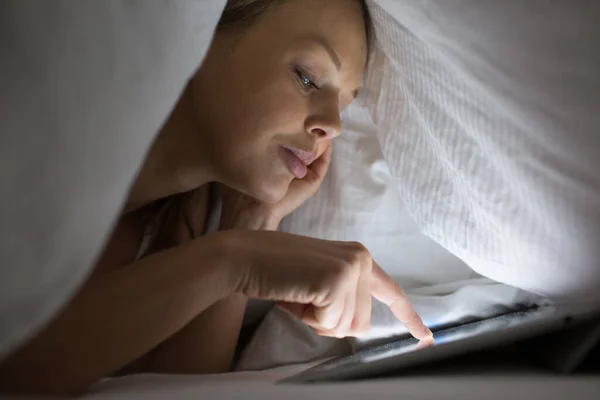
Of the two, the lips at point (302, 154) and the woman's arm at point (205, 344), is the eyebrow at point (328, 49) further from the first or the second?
the woman's arm at point (205, 344)

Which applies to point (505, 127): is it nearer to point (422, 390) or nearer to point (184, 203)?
point (422, 390)

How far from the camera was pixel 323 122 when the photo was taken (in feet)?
2.37

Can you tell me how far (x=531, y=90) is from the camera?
1.55ft

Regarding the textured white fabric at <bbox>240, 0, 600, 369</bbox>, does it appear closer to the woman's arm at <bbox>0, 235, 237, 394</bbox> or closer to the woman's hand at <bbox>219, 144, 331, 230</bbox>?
the woman's hand at <bbox>219, 144, 331, 230</bbox>

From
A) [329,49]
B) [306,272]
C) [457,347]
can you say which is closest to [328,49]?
[329,49]

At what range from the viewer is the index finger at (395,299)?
680 millimetres

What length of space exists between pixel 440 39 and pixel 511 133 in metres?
0.14

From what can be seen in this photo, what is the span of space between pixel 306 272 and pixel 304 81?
30cm

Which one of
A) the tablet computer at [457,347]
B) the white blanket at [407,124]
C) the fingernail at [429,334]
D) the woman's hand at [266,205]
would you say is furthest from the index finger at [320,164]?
the tablet computer at [457,347]

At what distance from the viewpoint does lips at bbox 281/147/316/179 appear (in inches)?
29.2

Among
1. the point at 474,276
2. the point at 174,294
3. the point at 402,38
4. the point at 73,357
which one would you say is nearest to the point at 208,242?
the point at 174,294

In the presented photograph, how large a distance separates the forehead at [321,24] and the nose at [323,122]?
0.07m

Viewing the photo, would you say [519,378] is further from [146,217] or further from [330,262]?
[146,217]

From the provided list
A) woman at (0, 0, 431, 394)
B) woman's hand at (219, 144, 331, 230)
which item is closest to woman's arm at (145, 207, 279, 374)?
woman at (0, 0, 431, 394)
